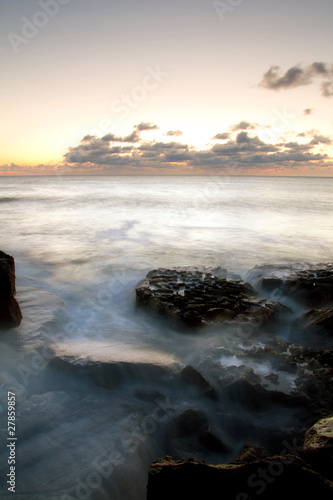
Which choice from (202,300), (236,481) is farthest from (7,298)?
(236,481)

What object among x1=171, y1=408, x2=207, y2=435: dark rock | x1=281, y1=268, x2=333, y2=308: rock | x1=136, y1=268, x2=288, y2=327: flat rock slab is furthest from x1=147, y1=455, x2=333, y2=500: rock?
x1=281, y1=268, x2=333, y2=308: rock

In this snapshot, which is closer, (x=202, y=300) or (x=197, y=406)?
(x=197, y=406)

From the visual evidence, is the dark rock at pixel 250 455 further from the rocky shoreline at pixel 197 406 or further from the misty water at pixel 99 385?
the misty water at pixel 99 385

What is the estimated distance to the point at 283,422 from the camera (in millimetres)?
3951

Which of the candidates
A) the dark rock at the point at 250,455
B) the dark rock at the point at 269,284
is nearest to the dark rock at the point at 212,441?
the dark rock at the point at 250,455

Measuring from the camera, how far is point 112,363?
4.61 m

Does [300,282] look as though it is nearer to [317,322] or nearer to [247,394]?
[317,322]

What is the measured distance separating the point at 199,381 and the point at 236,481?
6.80 feet

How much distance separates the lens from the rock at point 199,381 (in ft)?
14.1

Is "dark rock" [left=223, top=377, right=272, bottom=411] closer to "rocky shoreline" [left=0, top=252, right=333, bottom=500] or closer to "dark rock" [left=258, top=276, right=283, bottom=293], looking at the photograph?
"rocky shoreline" [left=0, top=252, right=333, bottom=500]

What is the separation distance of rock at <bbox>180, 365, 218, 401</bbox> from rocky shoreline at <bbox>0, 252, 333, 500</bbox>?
0.6 inches

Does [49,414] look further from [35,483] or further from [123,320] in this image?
[123,320]

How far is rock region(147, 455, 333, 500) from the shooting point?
222 centimetres
